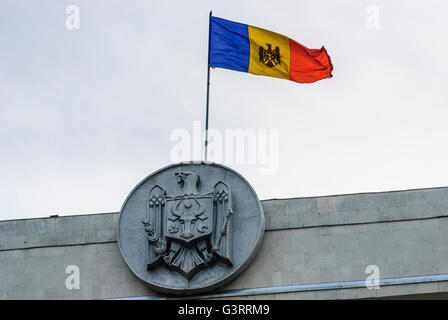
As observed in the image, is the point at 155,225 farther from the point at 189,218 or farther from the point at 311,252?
the point at 311,252

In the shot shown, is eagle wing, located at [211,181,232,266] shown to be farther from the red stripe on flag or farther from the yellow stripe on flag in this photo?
the red stripe on flag

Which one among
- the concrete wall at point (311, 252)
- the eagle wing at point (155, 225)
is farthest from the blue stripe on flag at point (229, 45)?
the concrete wall at point (311, 252)

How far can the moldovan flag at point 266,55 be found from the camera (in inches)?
1271

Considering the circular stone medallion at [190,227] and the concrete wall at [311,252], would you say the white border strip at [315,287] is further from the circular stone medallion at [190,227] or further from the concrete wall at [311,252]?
the circular stone medallion at [190,227]

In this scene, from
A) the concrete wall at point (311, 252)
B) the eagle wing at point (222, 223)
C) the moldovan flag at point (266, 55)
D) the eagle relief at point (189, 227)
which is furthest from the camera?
the moldovan flag at point (266, 55)

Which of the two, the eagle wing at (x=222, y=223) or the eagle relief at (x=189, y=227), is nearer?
the eagle wing at (x=222, y=223)

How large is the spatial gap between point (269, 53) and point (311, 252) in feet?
16.5

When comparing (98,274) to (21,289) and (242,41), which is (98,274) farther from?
(242,41)

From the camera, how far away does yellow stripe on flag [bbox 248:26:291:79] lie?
1272 inches

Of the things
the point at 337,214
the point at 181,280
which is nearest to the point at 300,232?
the point at 337,214

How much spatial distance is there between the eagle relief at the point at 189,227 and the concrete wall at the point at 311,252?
0.82 metres

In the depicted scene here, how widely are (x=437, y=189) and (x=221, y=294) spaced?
205 inches

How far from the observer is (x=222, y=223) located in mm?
30438

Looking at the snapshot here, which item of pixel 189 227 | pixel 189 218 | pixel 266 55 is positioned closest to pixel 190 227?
pixel 189 227
